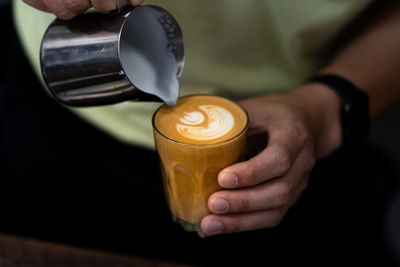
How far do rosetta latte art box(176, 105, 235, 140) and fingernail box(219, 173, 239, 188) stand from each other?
8 cm

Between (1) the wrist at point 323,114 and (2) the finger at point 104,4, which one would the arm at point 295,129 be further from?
(2) the finger at point 104,4

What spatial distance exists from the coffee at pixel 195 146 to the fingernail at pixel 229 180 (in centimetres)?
2

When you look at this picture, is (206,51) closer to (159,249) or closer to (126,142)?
(126,142)

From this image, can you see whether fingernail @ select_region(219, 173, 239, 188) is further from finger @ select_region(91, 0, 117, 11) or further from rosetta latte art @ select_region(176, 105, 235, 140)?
finger @ select_region(91, 0, 117, 11)

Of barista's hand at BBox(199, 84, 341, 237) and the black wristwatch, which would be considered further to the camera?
the black wristwatch

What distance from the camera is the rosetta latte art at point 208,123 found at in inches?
29.8

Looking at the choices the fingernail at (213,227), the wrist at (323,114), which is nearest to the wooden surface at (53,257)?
the fingernail at (213,227)

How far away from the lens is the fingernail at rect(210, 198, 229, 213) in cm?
75

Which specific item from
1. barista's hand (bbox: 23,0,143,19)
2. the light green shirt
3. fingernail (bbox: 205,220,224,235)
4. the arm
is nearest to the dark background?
the light green shirt

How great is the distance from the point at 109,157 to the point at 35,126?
26 cm

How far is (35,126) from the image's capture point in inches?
46.9

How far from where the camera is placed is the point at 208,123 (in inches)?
31.1

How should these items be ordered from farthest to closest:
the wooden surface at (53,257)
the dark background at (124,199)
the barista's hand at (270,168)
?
the dark background at (124,199) → the wooden surface at (53,257) → the barista's hand at (270,168)

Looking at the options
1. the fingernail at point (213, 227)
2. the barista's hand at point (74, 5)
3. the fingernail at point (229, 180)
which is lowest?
the fingernail at point (213, 227)
